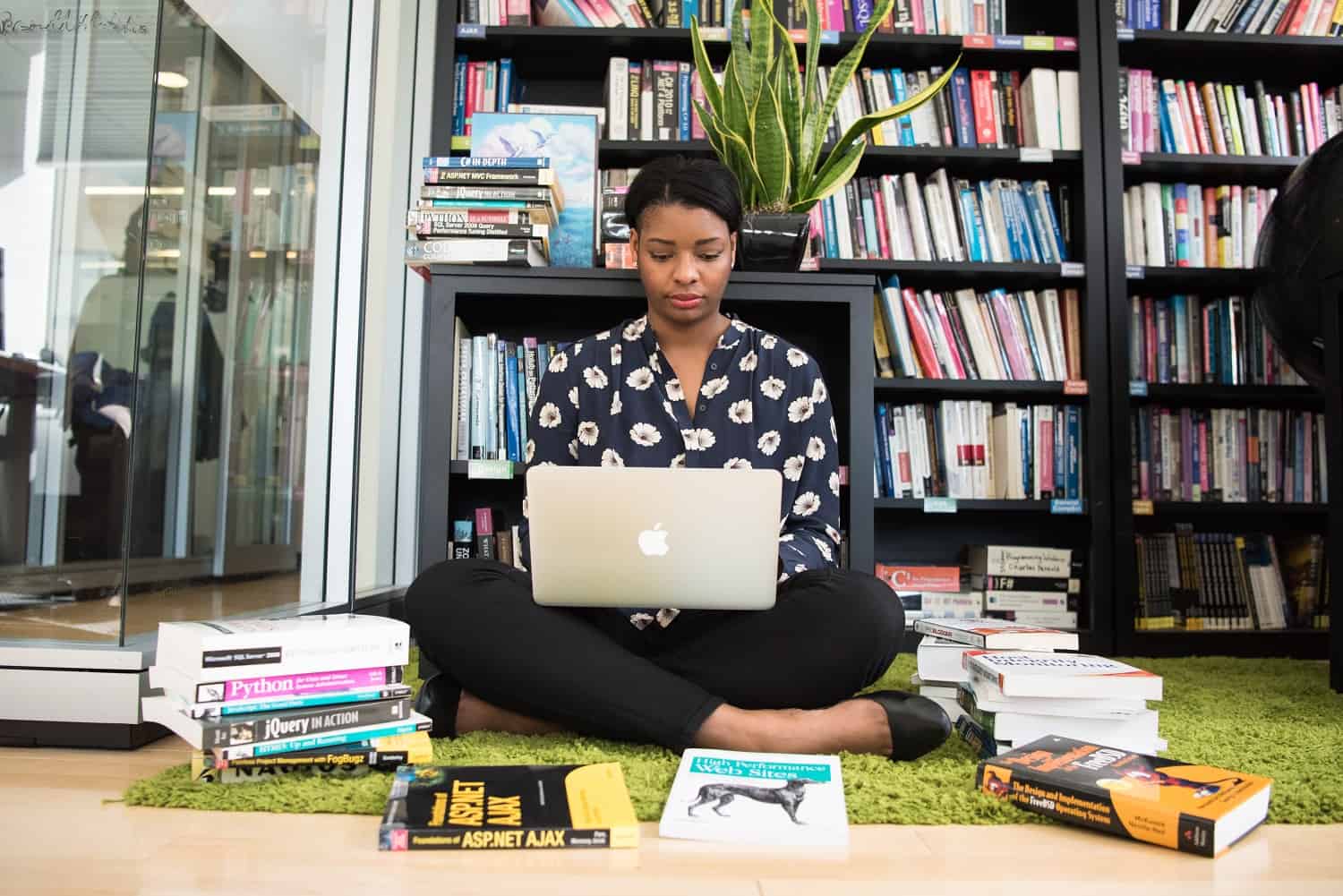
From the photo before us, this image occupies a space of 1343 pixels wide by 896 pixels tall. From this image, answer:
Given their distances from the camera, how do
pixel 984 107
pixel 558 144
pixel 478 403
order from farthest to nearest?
pixel 984 107 < pixel 558 144 < pixel 478 403

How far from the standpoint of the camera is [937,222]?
2777mm

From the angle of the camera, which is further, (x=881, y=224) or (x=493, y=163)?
(x=881, y=224)

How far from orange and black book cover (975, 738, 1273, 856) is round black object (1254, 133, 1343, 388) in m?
1.38

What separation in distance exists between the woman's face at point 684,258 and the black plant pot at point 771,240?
270mm

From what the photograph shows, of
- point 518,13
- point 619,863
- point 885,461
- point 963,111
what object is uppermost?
point 518,13

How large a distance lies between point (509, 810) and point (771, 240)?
4.26ft

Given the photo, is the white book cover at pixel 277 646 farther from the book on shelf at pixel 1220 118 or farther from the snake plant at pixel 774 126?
the book on shelf at pixel 1220 118

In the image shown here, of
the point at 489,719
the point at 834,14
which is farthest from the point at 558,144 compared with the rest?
the point at 489,719

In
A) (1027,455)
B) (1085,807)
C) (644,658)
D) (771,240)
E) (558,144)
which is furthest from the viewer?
(1027,455)

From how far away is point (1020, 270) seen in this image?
2.69 metres

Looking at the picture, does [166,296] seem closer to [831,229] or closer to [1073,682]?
[831,229]

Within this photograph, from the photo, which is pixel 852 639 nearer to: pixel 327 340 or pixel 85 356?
pixel 327 340

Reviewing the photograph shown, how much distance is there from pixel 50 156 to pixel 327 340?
117 centimetres

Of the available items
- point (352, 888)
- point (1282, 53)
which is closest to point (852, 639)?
point (352, 888)
